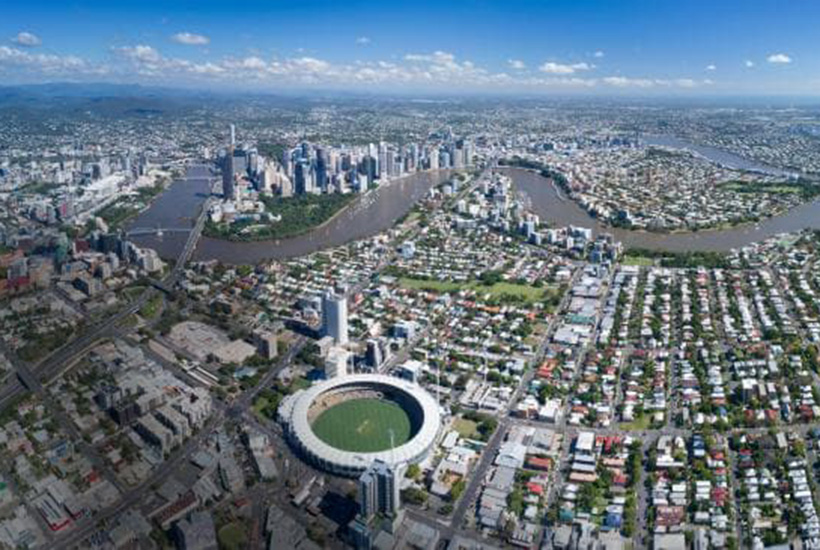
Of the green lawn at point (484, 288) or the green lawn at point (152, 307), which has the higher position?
the green lawn at point (152, 307)

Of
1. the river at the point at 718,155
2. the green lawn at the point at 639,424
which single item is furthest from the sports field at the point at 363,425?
the river at the point at 718,155

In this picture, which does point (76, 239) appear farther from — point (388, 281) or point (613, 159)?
point (613, 159)

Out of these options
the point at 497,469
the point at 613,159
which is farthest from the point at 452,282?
the point at 613,159

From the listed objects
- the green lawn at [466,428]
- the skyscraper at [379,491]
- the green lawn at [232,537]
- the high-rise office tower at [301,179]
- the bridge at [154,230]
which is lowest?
the green lawn at [232,537]

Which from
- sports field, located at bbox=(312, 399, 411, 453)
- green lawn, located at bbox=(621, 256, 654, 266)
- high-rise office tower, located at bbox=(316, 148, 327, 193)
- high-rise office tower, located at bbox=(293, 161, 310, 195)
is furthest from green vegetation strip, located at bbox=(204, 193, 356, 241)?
sports field, located at bbox=(312, 399, 411, 453)

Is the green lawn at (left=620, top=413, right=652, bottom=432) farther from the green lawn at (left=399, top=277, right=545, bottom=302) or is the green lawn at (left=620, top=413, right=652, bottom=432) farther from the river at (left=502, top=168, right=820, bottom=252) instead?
the river at (left=502, top=168, right=820, bottom=252)

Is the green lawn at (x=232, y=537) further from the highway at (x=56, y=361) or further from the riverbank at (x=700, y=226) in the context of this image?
the riverbank at (x=700, y=226)
